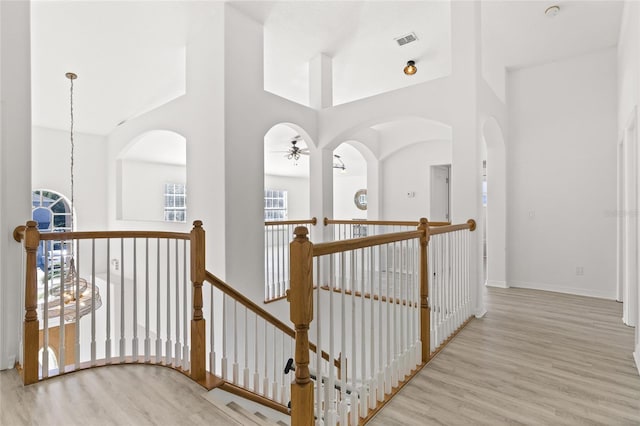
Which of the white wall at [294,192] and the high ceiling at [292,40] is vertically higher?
the high ceiling at [292,40]

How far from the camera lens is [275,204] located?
1102 centimetres

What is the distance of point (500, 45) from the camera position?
14.1 feet

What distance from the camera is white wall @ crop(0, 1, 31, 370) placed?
2178 millimetres

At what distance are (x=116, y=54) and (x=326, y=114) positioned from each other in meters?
2.94

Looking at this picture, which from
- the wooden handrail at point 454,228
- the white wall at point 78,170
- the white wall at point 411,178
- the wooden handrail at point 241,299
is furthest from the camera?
the white wall at point 411,178

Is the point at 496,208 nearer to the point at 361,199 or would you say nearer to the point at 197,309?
the point at 197,309

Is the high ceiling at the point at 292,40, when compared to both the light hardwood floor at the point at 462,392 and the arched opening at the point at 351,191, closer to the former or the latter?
the light hardwood floor at the point at 462,392

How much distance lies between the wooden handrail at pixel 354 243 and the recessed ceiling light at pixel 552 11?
10.6ft

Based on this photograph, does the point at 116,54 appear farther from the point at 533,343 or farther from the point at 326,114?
the point at 533,343

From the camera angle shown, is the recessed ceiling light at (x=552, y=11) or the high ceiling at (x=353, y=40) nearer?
the recessed ceiling light at (x=552, y=11)

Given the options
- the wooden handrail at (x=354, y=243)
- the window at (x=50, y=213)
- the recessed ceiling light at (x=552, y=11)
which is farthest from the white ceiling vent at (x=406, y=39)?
the window at (x=50, y=213)

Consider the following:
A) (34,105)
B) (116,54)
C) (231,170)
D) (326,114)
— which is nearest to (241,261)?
(231,170)

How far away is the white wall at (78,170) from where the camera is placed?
607 centimetres

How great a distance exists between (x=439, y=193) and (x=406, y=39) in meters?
→ 3.38
